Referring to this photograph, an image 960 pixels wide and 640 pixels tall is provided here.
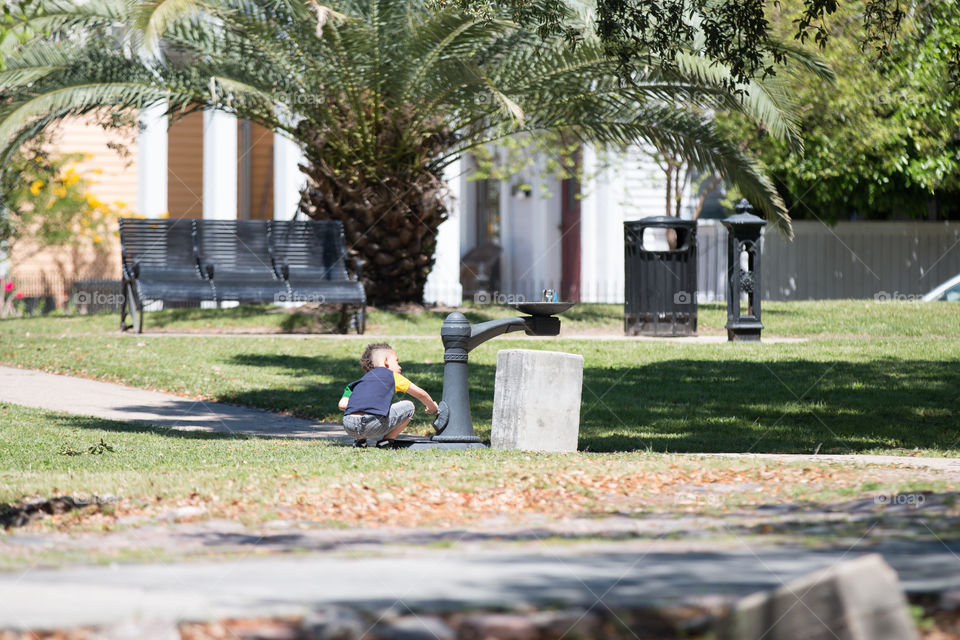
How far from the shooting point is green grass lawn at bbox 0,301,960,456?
9.56 m

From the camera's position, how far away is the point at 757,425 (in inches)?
385

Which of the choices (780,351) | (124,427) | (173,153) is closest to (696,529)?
(124,427)

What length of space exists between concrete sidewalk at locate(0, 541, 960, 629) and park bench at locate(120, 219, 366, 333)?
11.4 m

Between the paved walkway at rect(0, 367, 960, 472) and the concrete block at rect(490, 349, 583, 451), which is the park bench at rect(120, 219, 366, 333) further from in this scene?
the concrete block at rect(490, 349, 583, 451)

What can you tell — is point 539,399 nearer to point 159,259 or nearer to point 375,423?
point 375,423

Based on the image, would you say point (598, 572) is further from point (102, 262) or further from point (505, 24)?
point (102, 262)

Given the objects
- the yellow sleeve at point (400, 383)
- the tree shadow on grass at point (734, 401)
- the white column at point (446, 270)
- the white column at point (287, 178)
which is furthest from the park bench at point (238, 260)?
the yellow sleeve at point (400, 383)

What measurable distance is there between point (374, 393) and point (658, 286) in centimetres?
800

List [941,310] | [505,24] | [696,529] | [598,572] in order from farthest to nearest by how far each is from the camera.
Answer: [941,310]
[505,24]
[696,529]
[598,572]

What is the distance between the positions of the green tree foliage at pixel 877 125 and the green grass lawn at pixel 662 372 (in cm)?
693

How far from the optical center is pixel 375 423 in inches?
320

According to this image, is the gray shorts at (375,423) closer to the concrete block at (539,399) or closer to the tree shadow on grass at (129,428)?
the concrete block at (539,399)

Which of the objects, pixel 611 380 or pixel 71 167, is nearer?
pixel 611 380

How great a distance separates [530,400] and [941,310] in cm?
1020
